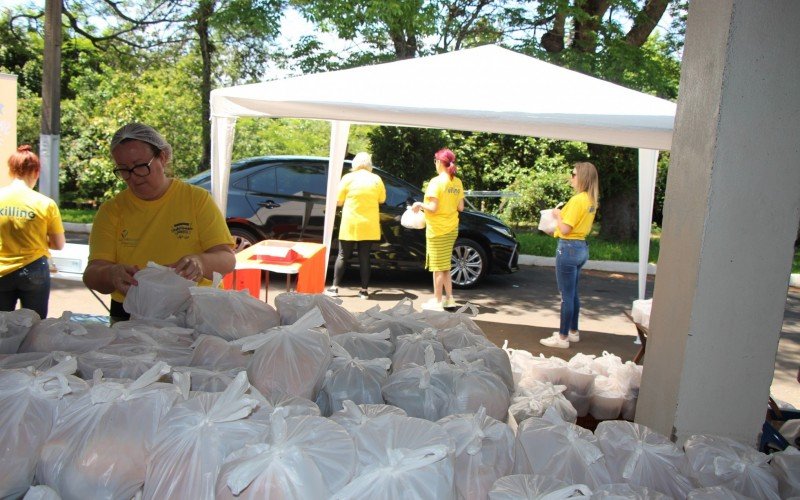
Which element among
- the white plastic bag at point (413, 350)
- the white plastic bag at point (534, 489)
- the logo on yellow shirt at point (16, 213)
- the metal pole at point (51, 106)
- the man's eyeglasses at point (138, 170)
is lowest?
the white plastic bag at point (534, 489)

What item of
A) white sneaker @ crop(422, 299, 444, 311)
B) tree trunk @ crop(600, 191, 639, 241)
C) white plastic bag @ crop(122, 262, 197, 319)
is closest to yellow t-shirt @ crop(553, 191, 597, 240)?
white sneaker @ crop(422, 299, 444, 311)

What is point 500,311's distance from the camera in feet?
24.8

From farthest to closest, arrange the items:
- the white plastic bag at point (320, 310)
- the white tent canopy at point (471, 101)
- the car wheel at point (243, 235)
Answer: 1. the car wheel at point (243, 235)
2. the white tent canopy at point (471, 101)
3. the white plastic bag at point (320, 310)

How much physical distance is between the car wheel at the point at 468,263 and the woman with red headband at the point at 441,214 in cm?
145

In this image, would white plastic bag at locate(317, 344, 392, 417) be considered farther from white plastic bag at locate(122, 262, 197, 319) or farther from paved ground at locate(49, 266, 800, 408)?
paved ground at locate(49, 266, 800, 408)

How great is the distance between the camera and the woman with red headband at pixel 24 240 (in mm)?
4008

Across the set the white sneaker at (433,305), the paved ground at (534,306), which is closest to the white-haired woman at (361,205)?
the paved ground at (534,306)

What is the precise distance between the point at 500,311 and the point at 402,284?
6.02 feet

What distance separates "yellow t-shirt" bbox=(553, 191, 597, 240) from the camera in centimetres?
564

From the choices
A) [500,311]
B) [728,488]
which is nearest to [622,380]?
[728,488]

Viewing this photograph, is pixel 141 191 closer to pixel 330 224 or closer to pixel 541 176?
pixel 330 224

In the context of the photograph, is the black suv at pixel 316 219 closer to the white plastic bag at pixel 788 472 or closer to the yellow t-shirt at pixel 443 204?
the yellow t-shirt at pixel 443 204

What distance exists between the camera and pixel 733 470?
1.40 metres

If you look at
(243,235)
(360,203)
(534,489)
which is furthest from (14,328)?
(243,235)
